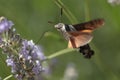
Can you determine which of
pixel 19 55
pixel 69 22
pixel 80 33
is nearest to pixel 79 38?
pixel 80 33

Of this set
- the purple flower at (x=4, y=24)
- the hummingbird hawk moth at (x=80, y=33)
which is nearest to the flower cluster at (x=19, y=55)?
the purple flower at (x=4, y=24)

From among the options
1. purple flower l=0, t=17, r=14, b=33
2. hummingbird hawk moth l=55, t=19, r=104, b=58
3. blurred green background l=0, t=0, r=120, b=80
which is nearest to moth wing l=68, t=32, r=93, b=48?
hummingbird hawk moth l=55, t=19, r=104, b=58

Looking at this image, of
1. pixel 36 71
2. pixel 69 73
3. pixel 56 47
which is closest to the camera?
pixel 36 71

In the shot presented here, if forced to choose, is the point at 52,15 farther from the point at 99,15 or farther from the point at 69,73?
the point at 69,73

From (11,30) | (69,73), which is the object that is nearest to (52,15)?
(69,73)

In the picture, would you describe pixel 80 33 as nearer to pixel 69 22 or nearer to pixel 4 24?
pixel 4 24

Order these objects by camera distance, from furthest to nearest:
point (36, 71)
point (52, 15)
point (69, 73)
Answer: point (52, 15), point (69, 73), point (36, 71)

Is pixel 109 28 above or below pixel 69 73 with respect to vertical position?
below
